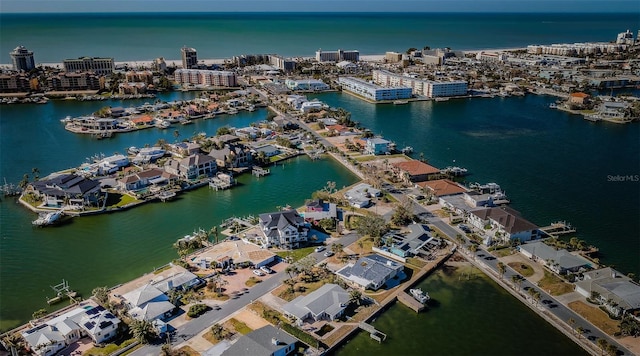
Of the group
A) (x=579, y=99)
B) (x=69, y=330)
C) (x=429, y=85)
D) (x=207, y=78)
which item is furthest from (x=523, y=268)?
(x=207, y=78)

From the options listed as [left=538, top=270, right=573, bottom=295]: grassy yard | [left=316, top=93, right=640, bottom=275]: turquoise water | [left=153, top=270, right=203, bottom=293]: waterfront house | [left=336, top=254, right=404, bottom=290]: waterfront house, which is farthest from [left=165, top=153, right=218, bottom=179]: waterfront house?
[left=538, top=270, right=573, bottom=295]: grassy yard

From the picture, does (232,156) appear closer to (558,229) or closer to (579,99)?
(558,229)

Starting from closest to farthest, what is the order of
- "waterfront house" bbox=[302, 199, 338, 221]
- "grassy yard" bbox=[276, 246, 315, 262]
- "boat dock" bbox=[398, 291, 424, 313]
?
"boat dock" bbox=[398, 291, 424, 313]
"grassy yard" bbox=[276, 246, 315, 262]
"waterfront house" bbox=[302, 199, 338, 221]

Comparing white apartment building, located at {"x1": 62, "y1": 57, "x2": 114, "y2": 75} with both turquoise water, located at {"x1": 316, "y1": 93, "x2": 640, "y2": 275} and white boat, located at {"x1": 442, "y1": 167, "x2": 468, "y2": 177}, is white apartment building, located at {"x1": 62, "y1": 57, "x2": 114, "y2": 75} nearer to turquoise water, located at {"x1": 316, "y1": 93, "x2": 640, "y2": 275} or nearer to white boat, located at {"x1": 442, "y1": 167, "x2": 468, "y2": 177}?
turquoise water, located at {"x1": 316, "y1": 93, "x2": 640, "y2": 275}

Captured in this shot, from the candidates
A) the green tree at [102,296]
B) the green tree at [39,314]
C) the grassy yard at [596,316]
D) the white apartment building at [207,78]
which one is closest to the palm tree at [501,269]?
the grassy yard at [596,316]

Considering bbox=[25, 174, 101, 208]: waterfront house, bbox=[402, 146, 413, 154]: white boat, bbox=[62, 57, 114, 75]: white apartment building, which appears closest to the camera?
bbox=[25, 174, 101, 208]: waterfront house

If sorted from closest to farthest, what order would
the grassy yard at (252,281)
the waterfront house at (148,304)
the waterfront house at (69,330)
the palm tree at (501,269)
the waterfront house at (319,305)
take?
the waterfront house at (69,330), the waterfront house at (148,304), the waterfront house at (319,305), the grassy yard at (252,281), the palm tree at (501,269)

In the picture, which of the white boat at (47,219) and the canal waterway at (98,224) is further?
the white boat at (47,219)

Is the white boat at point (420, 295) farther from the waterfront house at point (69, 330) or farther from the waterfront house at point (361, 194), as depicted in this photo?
the waterfront house at point (69, 330)
